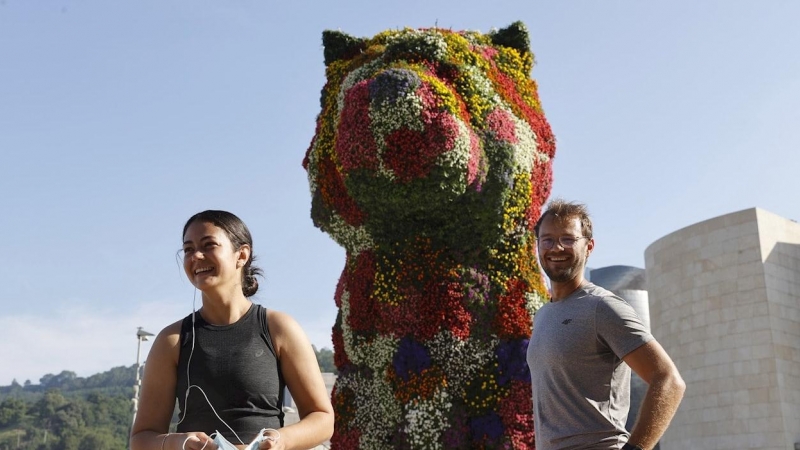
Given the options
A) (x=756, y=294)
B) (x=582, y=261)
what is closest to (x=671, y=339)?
(x=756, y=294)

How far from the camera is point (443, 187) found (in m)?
10.2

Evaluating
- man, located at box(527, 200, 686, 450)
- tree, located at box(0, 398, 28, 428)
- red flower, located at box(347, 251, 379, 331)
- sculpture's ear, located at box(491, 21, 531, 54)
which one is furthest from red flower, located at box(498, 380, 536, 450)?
tree, located at box(0, 398, 28, 428)

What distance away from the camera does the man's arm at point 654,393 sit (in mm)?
3832

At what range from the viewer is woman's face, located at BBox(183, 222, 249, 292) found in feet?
12.6

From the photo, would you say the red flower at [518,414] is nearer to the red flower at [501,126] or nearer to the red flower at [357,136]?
the red flower at [501,126]

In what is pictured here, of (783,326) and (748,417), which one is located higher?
(783,326)

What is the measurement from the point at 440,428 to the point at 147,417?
687 cm

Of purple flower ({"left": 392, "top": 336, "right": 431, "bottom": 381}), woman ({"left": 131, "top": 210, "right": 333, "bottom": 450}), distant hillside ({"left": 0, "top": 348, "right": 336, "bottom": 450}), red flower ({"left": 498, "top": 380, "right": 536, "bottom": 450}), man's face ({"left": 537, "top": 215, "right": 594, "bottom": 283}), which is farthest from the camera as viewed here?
distant hillside ({"left": 0, "top": 348, "right": 336, "bottom": 450})

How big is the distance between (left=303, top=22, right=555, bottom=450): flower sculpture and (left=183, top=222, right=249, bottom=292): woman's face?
640cm

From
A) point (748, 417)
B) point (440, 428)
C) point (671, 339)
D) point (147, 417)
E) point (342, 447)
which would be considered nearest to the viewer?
point (147, 417)

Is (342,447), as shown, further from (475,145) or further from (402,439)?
(475,145)

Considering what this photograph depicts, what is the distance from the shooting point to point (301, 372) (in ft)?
12.4

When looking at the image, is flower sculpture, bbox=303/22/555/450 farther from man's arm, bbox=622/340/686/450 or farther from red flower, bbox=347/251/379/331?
man's arm, bbox=622/340/686/450

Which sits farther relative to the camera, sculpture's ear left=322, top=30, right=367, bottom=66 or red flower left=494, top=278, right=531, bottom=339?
sculpture's ear left=322, top=30, right=367, bottom=66
